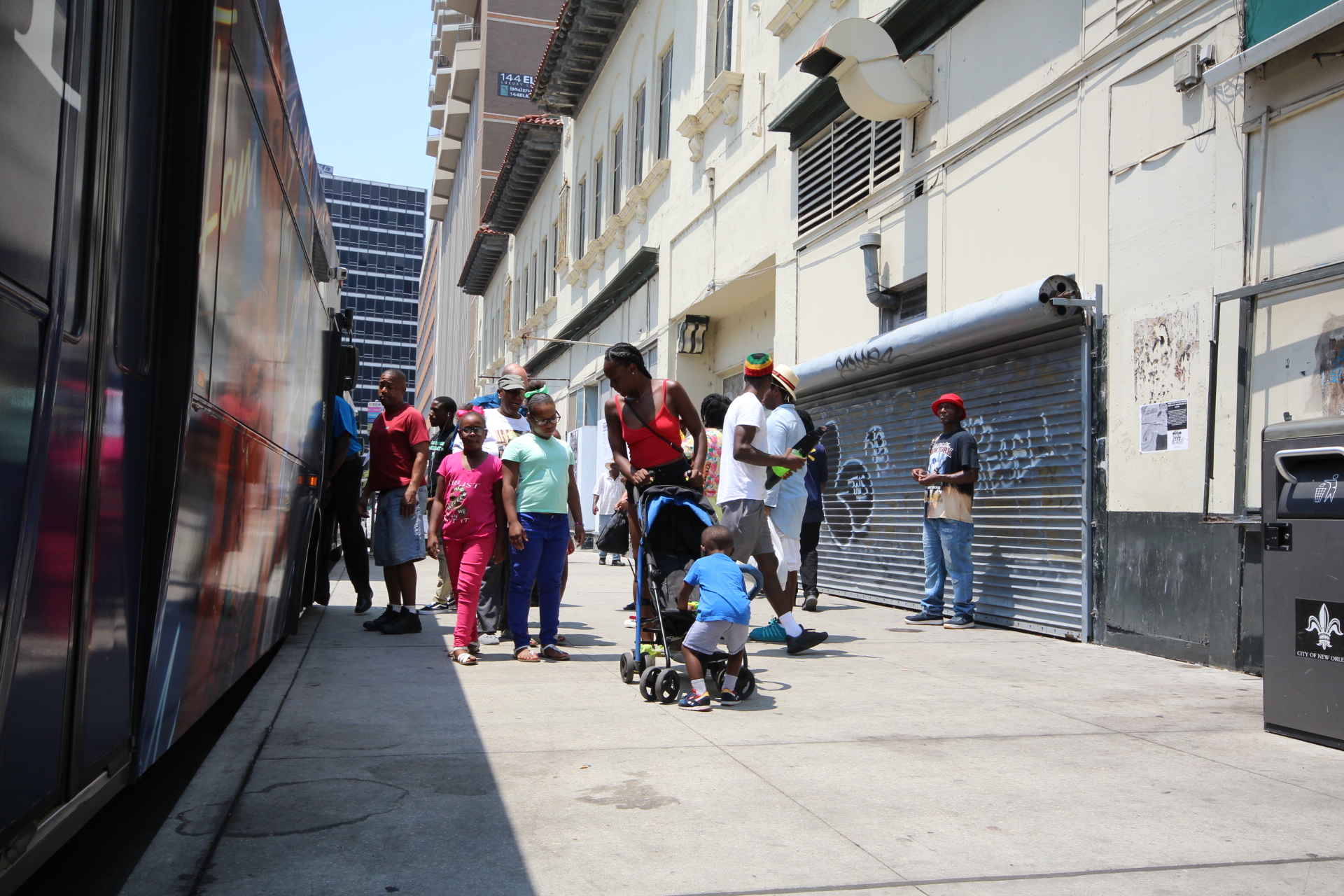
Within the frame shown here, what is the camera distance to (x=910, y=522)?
416 inches

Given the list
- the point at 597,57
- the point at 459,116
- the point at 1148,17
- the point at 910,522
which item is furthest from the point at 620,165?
the point at 459,116

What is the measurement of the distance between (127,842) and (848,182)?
404 inches

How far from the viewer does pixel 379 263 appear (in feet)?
421

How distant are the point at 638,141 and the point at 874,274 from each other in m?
12.0

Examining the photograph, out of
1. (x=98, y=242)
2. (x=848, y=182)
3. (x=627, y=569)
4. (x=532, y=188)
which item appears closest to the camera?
(x=98, y=242)

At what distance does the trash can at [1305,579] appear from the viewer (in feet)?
15.0

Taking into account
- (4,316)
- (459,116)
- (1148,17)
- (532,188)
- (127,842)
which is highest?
(459,116)

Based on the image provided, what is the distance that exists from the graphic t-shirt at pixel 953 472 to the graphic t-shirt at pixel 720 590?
12.2ft

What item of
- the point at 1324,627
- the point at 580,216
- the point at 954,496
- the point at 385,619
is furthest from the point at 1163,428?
the point at 580,216

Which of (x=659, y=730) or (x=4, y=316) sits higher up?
(x=4, y=316)

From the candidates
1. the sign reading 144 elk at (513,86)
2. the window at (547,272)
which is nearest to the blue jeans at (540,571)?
the window at (547,272)

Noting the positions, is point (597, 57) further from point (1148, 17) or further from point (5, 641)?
point (5, 641)

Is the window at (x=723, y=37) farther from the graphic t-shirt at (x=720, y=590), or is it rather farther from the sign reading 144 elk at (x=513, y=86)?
the sign reading 144 elk at (x=513, y=86)

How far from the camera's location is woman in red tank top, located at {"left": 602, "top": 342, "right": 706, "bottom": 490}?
20.7 ft
